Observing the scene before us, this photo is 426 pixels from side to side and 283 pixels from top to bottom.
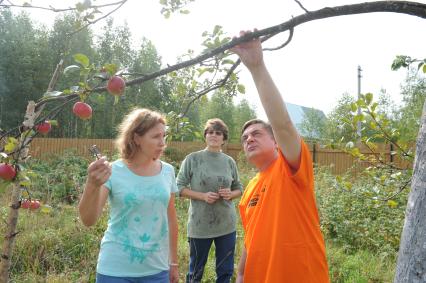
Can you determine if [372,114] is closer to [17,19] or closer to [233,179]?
[233,179]

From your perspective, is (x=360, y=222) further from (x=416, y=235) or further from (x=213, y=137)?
(x=416, y=235)

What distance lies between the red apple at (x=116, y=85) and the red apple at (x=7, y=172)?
0.40m

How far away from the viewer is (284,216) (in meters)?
1.61

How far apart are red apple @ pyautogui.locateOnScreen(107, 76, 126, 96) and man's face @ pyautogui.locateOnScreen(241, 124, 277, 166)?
0.86m

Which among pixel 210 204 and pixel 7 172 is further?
pixel 210 204

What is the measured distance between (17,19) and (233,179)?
21464 mm

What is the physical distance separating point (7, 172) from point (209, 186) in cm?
229

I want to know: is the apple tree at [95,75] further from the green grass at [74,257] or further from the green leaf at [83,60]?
the green grass at [74,257]

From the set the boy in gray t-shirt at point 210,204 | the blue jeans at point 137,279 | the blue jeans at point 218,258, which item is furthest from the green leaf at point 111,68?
the blue jeans at point 218,258

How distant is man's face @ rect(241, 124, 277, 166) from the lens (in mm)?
1907

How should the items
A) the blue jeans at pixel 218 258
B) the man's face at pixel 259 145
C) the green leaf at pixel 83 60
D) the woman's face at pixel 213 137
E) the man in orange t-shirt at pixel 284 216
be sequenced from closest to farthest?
the green leaf at pixel 83 60, the man in orange t-shirt at pixel 284 216, the man's face at pixel 259 145, the blue jeans at pixel 218 258, the woman's face at pixel 213 137

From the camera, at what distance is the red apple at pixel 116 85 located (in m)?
1.19

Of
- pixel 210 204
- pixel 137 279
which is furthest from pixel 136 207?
pixel 210 204

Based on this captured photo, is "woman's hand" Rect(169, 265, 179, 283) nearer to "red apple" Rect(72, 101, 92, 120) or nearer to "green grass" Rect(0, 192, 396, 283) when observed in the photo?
"red apple" Rect(72, 101, 92, 120)
